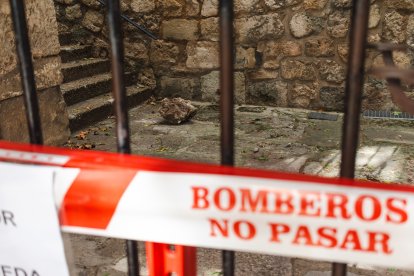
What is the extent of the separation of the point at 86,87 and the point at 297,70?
2.24 m

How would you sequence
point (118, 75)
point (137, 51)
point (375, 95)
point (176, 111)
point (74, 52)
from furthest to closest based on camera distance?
point (137, 51), point (74, 52), point (375, 95), point (176, 111), point (118, 75)

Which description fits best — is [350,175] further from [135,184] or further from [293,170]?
[293,170]

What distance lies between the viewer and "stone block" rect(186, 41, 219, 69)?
4.70 meters

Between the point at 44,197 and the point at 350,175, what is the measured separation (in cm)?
60

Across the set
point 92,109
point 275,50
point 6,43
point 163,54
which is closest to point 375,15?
point 275,50

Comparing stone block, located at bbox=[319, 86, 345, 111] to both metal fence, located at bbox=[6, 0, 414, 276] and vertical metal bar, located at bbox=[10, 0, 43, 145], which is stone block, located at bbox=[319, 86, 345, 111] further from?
vertical metal bar, located at bbox=[10, 0, 43, 145]

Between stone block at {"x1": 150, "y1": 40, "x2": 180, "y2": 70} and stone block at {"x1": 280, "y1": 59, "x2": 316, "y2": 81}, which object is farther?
stone block at {"x1": 150, "y1": 40, "x2": 180, "y2": 70}

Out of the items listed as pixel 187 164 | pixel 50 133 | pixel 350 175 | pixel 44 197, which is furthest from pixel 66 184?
pixel 50 133

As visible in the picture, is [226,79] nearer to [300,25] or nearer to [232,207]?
[232,207]

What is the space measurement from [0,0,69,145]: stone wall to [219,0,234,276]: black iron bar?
1.95 meters

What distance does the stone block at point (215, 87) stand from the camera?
465 cm

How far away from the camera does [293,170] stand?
283 cm

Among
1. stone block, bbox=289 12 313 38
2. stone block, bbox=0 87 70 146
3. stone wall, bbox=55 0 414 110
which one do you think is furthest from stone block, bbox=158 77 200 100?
stone block, bbox=0 87 70 146

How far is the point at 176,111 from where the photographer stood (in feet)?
13.3
